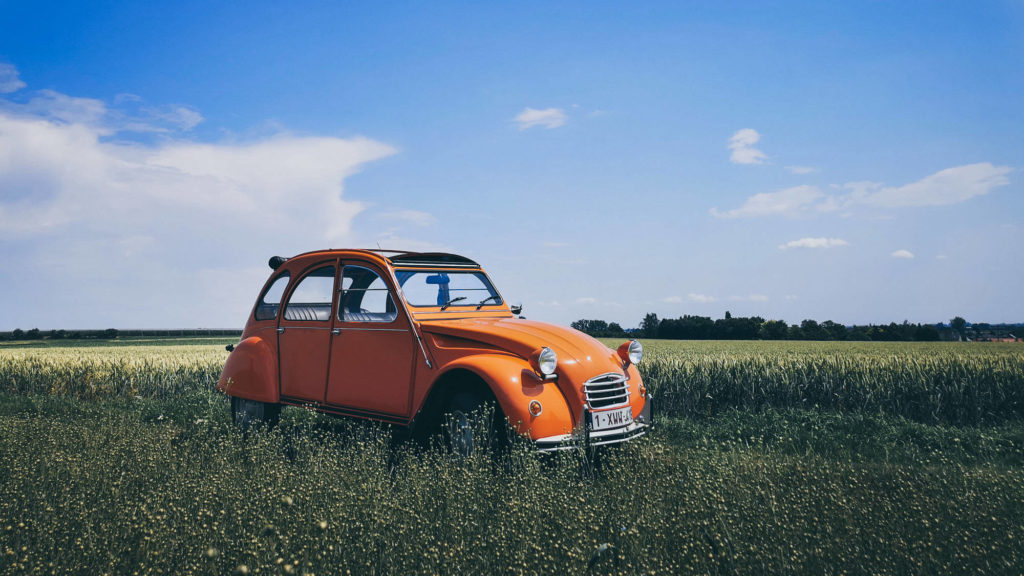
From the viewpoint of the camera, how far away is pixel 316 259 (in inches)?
293

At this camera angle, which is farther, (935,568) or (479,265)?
(479,265)

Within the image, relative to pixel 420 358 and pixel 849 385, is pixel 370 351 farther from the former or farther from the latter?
pixel 849 385

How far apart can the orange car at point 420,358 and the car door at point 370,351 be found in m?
0.01

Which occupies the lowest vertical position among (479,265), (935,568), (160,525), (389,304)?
(935,568)

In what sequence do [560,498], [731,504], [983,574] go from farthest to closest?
[731,504]
[560,498]
[983,574]

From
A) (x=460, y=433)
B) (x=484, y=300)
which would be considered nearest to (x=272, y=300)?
(x=484, y=300)

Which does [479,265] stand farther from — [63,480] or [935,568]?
[935,568]

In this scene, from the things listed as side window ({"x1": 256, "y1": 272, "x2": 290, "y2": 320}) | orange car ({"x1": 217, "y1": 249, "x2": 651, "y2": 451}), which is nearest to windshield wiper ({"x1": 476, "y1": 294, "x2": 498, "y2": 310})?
orange car ({"x1": 217, "y1": 249, "x2": 651, "y2": 451})

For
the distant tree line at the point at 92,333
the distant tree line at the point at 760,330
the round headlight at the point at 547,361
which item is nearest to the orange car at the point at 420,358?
the round headlight at the point at 547,361

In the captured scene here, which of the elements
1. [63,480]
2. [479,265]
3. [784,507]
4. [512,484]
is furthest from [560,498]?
[63,480]

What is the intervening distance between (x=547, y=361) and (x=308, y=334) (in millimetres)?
3466

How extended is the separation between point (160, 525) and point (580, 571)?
2.63 meters

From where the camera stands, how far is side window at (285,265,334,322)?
23.8ft

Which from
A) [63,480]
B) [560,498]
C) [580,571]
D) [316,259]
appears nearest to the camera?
[580,571]
